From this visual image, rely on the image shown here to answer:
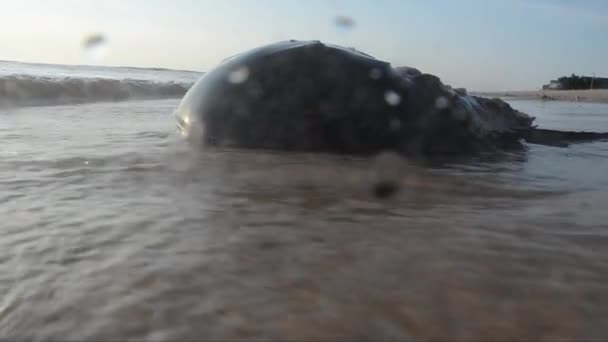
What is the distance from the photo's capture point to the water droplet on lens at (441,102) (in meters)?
2.93

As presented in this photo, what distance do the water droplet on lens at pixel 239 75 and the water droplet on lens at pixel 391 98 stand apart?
26.7 inches

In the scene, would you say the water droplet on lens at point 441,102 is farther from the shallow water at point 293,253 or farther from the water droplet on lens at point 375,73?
the shallow water at point 293,253

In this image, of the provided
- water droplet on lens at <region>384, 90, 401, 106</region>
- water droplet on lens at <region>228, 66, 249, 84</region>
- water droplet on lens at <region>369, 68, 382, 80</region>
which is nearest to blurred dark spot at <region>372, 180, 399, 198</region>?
water droplet on lens at <region>384, 90, 401, 106</region>

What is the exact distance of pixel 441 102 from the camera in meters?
2.94

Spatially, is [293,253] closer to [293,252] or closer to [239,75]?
[293,252]

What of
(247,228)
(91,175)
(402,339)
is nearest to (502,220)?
(247,228)

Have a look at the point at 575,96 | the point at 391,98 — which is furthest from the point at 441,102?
the point at 575,96

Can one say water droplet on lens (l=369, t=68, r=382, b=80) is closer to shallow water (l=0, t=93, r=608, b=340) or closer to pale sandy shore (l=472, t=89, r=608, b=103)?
shallow water (l=0, t=93, r=608, b=340)

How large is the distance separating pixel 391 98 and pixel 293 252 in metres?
1.66

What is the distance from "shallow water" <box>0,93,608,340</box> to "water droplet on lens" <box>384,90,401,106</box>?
18.8 inches

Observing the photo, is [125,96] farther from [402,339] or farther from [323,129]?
[402,339]

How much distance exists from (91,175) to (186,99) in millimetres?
1053

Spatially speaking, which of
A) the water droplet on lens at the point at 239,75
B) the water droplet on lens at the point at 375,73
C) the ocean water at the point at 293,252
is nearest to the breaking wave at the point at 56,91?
the water droplet on lens at the point at 239,75

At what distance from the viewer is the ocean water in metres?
0.98
